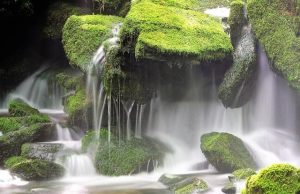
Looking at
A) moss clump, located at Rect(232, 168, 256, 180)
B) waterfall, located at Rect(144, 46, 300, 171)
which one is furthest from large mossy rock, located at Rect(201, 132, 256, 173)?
moss clump, located at Rect(232, 168, 256, 180)

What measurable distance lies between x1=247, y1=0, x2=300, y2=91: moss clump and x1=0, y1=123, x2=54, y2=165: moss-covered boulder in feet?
18.7

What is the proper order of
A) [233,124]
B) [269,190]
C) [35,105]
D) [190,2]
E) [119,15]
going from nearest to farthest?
[269,190], [233,124], [190,2], [119,15], [35,105]

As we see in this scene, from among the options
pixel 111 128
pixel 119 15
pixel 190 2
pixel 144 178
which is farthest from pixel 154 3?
pixel 144 178

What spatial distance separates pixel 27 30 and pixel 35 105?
3021 millimetres

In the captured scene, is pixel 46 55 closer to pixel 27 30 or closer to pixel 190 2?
pixel 27 30

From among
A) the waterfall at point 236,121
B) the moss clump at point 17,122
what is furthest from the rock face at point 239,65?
the moss clump at point 17,122

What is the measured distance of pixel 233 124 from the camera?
1265cm

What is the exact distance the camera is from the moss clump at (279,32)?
1091 centimetres

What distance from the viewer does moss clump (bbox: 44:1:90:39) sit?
16.1 m

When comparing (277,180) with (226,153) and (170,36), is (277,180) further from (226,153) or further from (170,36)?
Answer: (170,36)

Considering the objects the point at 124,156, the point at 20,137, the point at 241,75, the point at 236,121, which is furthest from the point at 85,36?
the point at 236,121

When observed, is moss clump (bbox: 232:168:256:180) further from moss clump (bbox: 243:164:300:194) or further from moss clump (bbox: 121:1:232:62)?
moss clump (bbox: 121:1:232:62)

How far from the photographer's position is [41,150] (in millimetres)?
11344

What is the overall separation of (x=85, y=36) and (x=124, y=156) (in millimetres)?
3604
